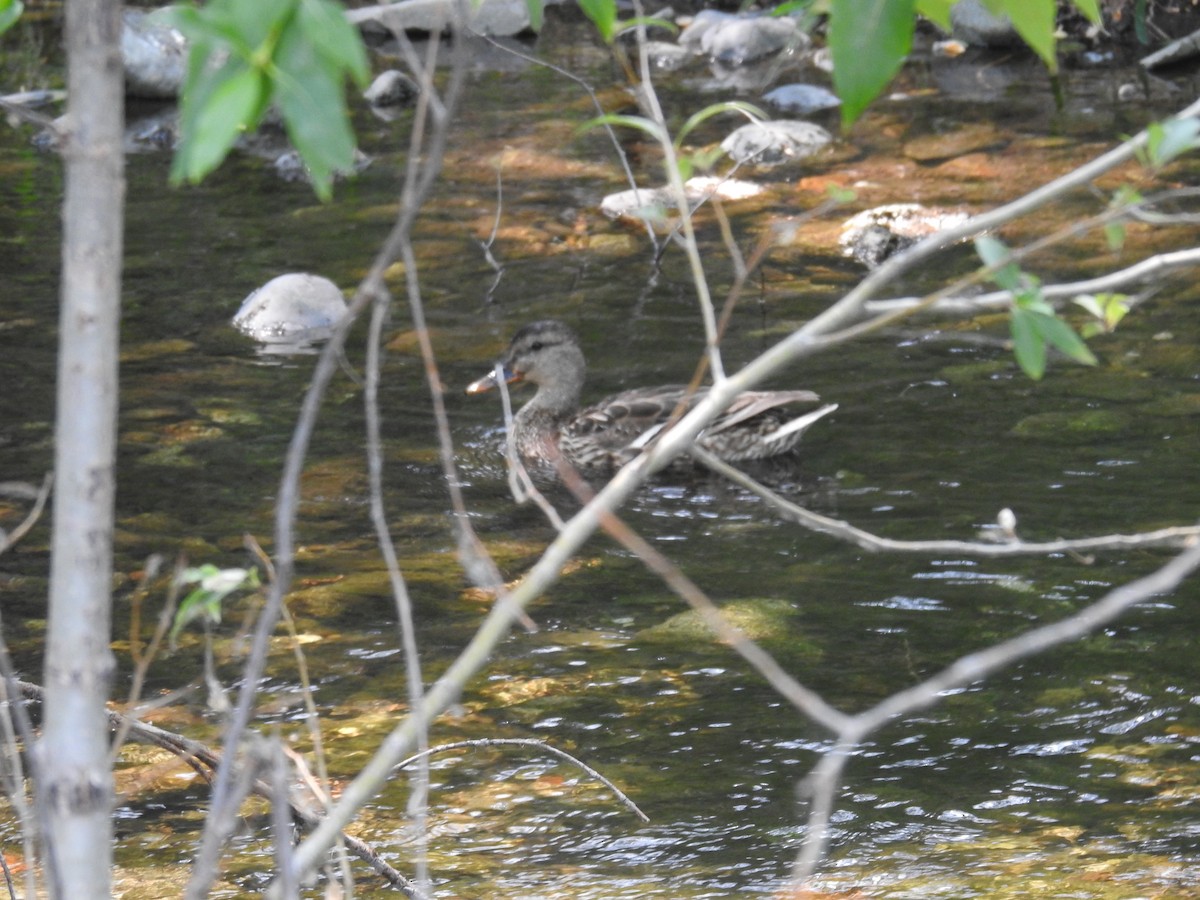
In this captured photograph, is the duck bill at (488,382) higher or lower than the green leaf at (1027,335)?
lower

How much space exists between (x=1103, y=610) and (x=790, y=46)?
4.05 feet

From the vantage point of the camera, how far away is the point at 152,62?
1580 cm

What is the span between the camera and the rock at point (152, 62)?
51.5ft

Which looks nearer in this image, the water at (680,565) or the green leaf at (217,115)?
the green leaf at (217,115)

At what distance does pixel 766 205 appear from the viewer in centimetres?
1184

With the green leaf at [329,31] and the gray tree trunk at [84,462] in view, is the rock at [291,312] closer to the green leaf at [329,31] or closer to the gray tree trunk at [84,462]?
the gray tree trunk at [84,462]

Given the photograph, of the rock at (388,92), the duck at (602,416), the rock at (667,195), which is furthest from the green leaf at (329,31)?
the rock at (388,92)

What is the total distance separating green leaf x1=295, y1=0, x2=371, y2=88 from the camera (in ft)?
4.81

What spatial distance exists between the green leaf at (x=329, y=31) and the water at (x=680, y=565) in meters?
1.02

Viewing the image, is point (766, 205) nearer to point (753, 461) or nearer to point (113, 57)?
point (753, 461)

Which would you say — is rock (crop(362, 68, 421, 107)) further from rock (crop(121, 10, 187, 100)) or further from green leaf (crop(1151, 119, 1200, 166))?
green leaf (crop(1151, 119, 1200, 166))

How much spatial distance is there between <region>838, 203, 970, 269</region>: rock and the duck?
88.1 inches

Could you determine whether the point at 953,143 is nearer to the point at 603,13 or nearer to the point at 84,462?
the point at 603,13

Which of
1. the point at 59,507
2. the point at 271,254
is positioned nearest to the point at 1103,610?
the point at 59,507
